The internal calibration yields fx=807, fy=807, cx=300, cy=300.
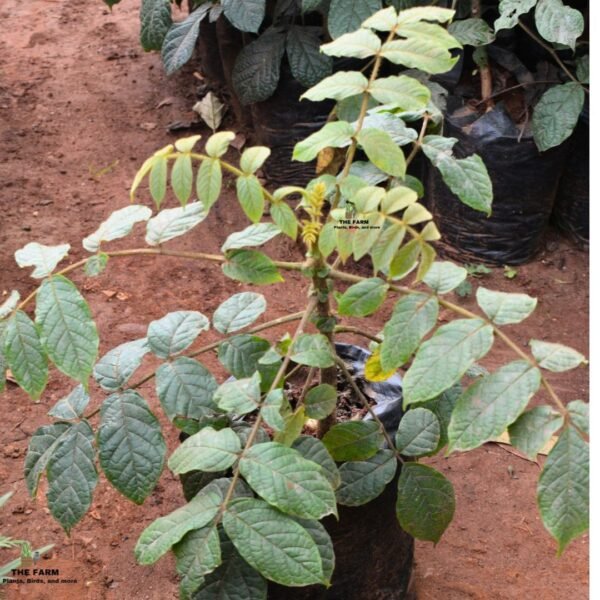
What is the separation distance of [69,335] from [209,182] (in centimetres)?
32

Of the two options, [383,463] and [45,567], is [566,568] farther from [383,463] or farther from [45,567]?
[45,567]

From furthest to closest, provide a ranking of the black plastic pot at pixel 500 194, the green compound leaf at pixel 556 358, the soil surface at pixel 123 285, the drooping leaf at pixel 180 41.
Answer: the drooping leaf at pixel 180 41
the black plastic pot at pixel 500 194
the soil surface at pixel 123 285
the green compound leaf at pixel 556 358

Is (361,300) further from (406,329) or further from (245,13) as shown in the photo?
(245,13)

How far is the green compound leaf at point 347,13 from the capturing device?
2.84m

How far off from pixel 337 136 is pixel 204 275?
1.94 metres

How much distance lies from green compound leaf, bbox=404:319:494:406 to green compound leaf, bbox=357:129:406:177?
0.90 ft

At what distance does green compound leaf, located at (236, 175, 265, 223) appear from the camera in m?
1.29

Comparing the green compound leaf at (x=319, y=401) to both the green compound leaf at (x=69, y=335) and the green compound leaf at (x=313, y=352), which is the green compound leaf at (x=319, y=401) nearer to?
the green compound leaf at (x=313, y=352)

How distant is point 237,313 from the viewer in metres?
1.48

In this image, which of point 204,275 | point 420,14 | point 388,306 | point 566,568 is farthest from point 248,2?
point 566,568

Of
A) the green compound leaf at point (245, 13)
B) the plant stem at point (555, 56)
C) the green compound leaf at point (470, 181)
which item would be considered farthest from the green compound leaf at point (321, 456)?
the plant stem at point (555, 56)

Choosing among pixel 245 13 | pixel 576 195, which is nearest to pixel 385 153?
pixel 245 13

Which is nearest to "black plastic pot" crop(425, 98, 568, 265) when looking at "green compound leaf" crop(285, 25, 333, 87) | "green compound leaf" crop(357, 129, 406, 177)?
"green compound leaf" crop(285, 25, 333, 87)

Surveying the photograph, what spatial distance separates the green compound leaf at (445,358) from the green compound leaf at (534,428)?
0.38ft
